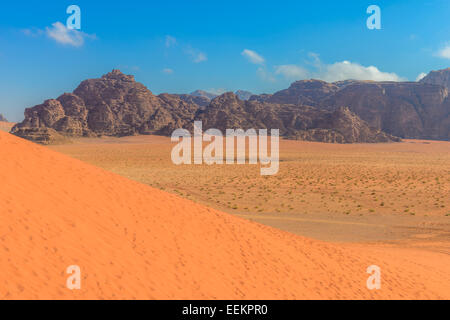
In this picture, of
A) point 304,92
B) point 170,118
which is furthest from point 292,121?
point 304,92

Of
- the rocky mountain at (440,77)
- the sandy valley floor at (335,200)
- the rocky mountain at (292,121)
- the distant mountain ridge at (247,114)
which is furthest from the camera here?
the rocky mountain at (440,77)

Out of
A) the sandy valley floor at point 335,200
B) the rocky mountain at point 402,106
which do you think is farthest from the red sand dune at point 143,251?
the rocky mountain at point 402,106

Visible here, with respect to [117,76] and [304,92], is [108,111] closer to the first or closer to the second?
[117,76]

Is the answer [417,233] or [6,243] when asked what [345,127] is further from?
[6,243]

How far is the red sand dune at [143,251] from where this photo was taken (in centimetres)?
567

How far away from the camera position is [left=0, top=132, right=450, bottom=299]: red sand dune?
18.6 feet

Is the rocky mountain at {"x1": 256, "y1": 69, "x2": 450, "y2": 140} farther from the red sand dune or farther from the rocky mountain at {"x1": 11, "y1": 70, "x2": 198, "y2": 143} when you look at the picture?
the red sand dune

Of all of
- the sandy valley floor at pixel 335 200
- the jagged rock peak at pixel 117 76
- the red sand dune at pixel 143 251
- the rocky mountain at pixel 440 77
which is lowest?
the sandy valley floor at pixel 335 200

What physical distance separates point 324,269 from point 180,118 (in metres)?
103

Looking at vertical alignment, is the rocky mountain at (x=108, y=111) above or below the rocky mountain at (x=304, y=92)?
below

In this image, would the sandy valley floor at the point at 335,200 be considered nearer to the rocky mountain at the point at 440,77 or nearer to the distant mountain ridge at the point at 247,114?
the distant mountain ridge at the point at 247,114

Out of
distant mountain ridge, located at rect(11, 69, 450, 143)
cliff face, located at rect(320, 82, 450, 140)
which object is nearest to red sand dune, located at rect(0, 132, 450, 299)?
distant mountain ridge, located at rect(11, 69, 450, 143)

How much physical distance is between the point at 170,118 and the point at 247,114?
2574 cm
